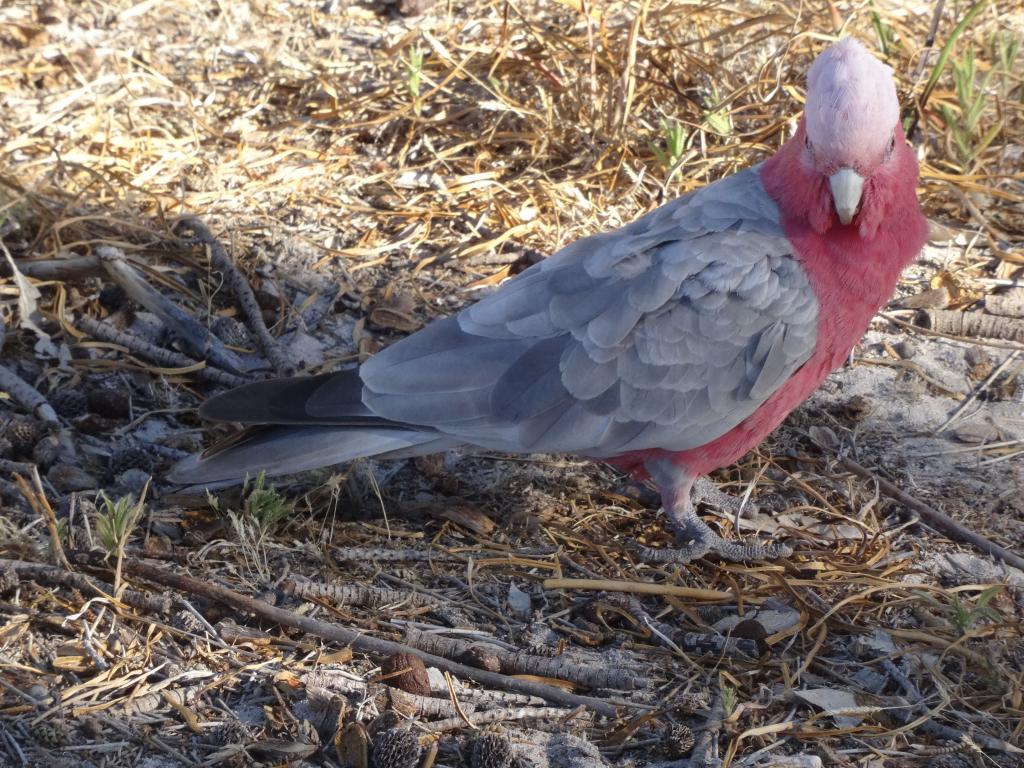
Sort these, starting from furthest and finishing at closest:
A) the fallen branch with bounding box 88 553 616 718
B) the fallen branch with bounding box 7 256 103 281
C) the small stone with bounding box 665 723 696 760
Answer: the fallen branch with bounding box 7 256 103 281, the fallen branch with bounding box 88 553 616 718, the small stone with bounding box 665 723 696 760

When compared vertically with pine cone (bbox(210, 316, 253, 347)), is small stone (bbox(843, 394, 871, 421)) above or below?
below

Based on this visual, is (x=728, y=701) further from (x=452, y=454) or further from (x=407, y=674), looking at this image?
(x=452, y=454)

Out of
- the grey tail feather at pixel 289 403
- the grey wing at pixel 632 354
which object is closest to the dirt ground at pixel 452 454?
the grey tail feather at pixel 289 403

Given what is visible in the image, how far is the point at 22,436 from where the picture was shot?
315 cm

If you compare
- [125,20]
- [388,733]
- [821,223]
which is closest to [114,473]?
[388,733]

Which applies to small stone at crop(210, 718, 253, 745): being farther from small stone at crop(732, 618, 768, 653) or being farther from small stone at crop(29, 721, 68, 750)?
small stone at crop(732, 618, 768, 653)

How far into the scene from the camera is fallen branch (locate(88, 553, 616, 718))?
8.21 ft

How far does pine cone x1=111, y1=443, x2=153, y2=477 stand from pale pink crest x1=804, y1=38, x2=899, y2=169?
6.71 ft

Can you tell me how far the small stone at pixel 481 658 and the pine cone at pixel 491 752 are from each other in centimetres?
28

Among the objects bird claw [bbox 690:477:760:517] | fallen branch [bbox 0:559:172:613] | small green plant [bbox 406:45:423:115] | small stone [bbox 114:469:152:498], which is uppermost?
small green plant [bbox 406:45:423:115]

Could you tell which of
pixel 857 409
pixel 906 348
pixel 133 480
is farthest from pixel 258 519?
pixel 906 348

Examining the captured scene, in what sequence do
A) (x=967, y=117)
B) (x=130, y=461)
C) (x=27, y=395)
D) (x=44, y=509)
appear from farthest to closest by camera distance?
(x=967, y=117)
(x=27, y=395)
(x=130, y=461)
(x=44, y=509)

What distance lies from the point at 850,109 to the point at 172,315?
2.22 metres

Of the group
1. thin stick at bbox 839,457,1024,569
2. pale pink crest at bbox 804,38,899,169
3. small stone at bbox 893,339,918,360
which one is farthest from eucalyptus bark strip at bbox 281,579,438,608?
small stone at bbox 893,339,918,360
